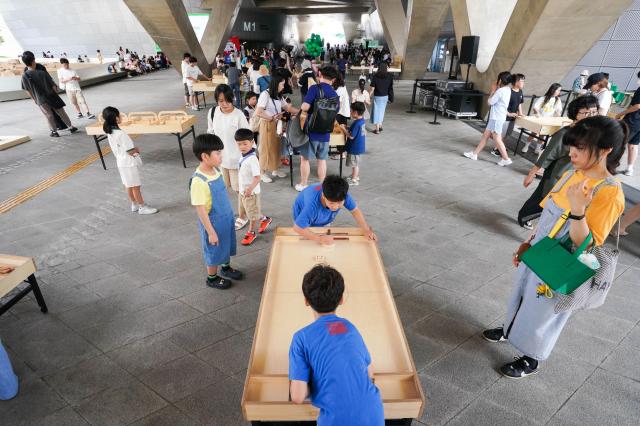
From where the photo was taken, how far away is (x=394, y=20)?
63.7 feet

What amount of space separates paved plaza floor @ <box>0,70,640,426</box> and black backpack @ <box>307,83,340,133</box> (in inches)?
47.5

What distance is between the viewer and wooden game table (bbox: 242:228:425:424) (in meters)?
1.50

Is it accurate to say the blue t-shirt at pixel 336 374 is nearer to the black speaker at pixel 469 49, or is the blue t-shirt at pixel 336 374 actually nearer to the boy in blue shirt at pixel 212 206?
the boy in blue shirt at pixel 212 206

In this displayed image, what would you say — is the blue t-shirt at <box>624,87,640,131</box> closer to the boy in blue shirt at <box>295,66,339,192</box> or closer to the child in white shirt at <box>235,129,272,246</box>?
the boy in blue shirt at <box>295,66,339,192</box>

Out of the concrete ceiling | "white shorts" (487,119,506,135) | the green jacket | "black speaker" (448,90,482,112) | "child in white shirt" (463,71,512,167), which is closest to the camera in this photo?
the green jacket

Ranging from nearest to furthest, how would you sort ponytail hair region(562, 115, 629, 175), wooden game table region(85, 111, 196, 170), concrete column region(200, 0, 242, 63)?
ponytail hair region(562, 115, 629, 175), wooden game table region(85, 111, 196, 170), concrete column region(200, 0, 242, 63)

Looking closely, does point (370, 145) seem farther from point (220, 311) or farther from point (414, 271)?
point (220, 311)

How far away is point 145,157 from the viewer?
7.32m

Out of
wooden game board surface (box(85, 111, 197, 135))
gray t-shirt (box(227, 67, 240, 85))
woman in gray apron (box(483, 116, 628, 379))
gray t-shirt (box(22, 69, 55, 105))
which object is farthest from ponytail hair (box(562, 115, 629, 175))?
gray t-shirt (box(22, 69, 55, 105))

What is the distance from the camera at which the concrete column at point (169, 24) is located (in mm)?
11422

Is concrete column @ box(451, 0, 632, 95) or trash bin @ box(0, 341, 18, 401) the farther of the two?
concrete column @ box(451, 0, 632, 95)

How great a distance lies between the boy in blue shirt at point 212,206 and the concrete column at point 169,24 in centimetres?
1110

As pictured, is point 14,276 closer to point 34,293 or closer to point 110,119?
point 34,293

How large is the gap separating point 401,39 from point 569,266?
20664 mm
